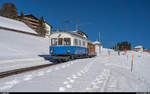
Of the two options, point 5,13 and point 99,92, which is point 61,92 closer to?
point 99,92

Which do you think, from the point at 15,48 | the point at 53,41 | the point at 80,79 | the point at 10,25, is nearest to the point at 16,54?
the point at 15,48

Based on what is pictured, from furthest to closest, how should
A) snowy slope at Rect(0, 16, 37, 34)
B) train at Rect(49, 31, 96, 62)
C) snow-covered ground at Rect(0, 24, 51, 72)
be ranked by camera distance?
snowy slope at Rect(0, 16, 37, 34)
train at Rect(49, 31, 96, 62)
snow-covered ground at Rect(0, 24, 51, 72)

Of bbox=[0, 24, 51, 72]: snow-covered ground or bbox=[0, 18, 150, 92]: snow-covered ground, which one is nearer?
bbox=[0, 18, 150, 92]: snow-covered ground

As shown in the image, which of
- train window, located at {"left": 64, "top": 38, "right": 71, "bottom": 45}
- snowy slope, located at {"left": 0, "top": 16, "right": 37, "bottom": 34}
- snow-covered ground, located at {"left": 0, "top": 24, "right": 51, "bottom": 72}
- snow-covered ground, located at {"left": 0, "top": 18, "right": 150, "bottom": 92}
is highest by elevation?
snowy slope, located at {"left": 0, "top": 16, "right": 37, "bottom": 34}

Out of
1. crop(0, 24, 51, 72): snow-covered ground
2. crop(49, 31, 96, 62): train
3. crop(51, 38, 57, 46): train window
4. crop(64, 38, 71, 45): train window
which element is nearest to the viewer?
crop(0, 24, 51, 72): snow-covered ground

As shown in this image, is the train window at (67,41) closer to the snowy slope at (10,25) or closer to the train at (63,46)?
the train at (63,46)

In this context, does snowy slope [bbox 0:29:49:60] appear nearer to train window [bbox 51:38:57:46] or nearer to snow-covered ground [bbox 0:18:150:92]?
train window [bbox 51:38:57:46]

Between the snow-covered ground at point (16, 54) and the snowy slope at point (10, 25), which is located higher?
the snowy slope at point (10, 25)

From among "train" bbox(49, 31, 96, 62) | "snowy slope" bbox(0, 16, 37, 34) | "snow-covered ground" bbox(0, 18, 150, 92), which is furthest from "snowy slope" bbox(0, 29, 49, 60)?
"snow-covered ground" bbox(0, 18, 150, 92)

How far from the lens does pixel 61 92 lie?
177 inches

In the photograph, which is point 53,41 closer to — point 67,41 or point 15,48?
point 67,41

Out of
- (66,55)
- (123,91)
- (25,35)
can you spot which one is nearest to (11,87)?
(123,91)

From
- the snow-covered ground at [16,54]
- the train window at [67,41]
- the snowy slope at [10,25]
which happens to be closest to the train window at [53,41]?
the train window at [67,41]

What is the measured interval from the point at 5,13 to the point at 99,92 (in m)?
65.3
